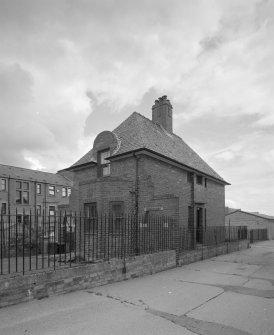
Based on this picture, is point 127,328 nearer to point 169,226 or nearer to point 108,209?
point 169,226

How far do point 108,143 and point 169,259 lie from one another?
25.6ft

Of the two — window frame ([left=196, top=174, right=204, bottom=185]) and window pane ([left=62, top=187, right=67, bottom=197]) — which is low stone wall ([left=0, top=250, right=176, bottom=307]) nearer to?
window frame ([left=196, top=174, right=204, bottom=185])

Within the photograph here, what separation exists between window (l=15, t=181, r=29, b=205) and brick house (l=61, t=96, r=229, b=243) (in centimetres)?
2547

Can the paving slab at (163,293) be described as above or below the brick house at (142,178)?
below

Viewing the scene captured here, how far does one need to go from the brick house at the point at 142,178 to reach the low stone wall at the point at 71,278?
12.5 ft

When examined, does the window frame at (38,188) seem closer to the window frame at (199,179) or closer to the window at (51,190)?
the window at (51,190)

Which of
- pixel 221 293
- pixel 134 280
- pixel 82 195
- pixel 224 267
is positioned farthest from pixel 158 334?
pixel 82 195

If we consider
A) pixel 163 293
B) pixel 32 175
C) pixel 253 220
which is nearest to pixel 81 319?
pixel 163 293

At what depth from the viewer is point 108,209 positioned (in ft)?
49.7

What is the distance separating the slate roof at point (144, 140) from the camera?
1688cm

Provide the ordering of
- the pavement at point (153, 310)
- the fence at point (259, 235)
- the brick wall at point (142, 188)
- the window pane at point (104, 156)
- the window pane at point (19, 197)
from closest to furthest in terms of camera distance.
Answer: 1. the pavement at point (153, 310)
2. the brick wall at point (142, 188)
3. the window pane at point (104, 156)
4. the fence at point (259, 235)
5. the window pane at point (19, 197)

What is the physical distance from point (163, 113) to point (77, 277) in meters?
16.8

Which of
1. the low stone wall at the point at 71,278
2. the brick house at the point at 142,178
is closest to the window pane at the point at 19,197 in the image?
the brick house at the point at 142,178

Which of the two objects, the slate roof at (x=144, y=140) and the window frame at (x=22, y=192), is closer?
the slate roof at (x=144, y=140)
